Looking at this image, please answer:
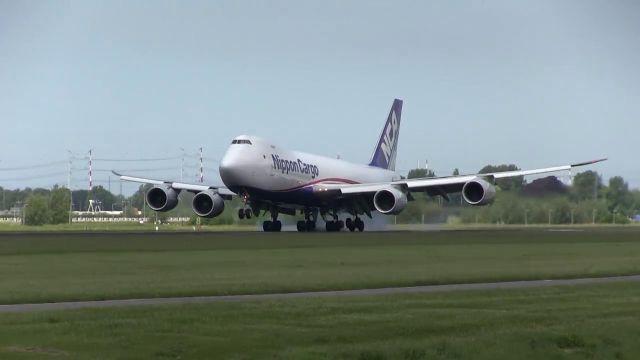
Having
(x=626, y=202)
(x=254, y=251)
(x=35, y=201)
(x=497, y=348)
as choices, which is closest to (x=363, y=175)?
(x=626, y=202)

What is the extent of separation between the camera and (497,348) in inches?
744

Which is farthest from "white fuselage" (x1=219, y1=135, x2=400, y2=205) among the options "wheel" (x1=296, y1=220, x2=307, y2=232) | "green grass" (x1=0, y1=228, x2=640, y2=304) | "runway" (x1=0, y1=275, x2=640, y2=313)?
"runway" (x1=0, y1=275, x2=640, y2=313)

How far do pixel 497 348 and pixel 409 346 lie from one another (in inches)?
61.1

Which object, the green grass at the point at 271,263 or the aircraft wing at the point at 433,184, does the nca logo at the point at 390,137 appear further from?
the green grass at the point at 271,263

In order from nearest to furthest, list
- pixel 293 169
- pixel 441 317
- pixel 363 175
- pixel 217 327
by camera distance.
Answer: pixel 217 327
pixel 441 317
pixel 293 169
pixel 363 175

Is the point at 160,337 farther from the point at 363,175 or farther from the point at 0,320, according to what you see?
the point at 363,175

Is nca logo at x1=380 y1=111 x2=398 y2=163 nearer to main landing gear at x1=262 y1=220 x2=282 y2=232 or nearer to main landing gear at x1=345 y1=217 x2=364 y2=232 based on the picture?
main landing gear at x1=345 y1=217 x2=364 y2=232

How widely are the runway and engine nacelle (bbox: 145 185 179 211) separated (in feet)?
154

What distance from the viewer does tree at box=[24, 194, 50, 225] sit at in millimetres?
114562

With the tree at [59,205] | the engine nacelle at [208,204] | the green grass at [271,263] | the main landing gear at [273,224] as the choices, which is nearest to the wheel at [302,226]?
the main landing gear at [273,224]

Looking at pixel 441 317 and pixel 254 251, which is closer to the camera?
pixel 441 317

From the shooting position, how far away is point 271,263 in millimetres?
39156

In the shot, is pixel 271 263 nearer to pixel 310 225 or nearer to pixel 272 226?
pixel 272 226

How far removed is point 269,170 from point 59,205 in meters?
56.4
